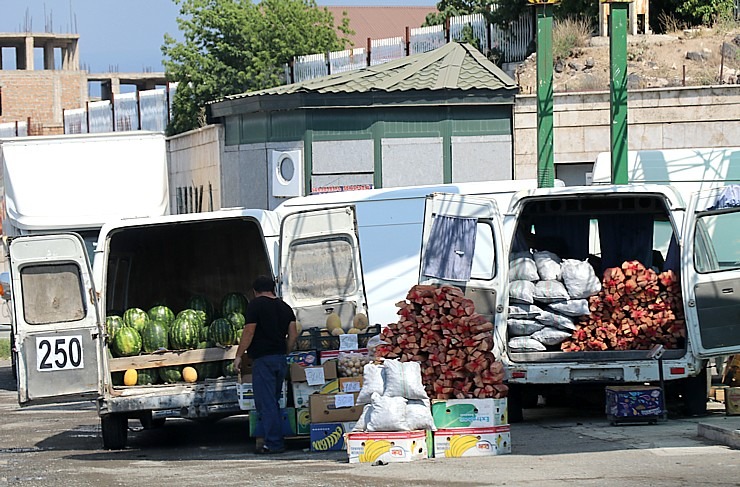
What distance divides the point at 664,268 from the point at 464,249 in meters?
2.21

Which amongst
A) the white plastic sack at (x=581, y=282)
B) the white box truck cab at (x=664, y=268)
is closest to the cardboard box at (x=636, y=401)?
the white box truck cab at (x=664, y=268)

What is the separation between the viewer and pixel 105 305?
12.9 metres

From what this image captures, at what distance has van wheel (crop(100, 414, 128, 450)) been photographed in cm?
1275

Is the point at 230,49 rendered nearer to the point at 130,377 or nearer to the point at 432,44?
the point at 432,44

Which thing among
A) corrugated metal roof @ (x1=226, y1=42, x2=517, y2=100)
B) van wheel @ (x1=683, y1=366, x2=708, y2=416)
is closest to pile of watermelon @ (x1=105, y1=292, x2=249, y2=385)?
van wheel @ (x1=683, y1=366, x2=708, y2=416)

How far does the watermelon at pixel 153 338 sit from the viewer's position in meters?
13.2

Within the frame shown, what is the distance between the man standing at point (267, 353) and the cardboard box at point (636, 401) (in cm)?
315

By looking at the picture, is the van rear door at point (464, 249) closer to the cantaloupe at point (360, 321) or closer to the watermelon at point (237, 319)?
the cantaloupe at point (360, 321)

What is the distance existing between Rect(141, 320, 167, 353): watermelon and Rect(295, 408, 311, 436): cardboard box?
1.81 meters

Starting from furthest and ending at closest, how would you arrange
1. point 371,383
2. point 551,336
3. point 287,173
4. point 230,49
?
point 230,49
point 287,173
point 551,336
point 371,383

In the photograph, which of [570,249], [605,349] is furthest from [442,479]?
[570,249]

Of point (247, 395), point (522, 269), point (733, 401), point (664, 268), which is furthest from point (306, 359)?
point (733, 401)

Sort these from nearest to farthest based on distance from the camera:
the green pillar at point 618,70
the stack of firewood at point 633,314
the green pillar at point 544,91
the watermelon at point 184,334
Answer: the stack of firewood at point 633,314 < the watermelon at point 184,334 < the green pillar at point 544,91 < the green pillar at point 618,70

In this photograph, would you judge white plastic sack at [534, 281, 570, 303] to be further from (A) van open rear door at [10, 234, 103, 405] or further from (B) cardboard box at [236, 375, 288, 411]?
(A) van open rear door at [10, 234, 103, 405]
